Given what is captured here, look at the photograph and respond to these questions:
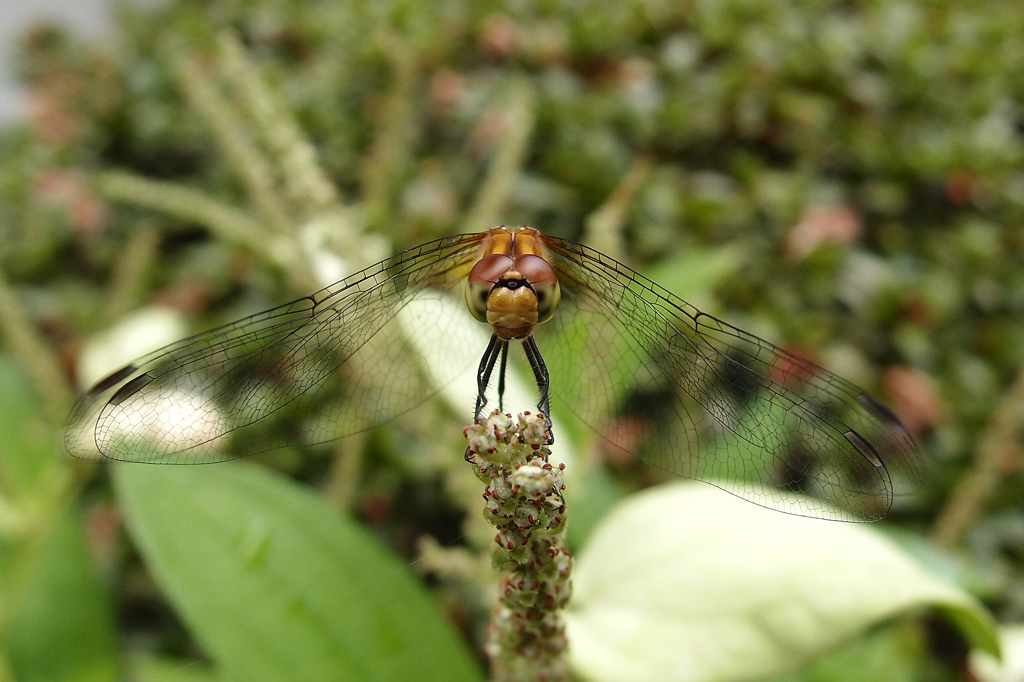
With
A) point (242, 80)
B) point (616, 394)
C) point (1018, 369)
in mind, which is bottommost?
point (616, 394)

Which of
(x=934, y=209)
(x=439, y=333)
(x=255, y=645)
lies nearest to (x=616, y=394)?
(x=439, y=333)

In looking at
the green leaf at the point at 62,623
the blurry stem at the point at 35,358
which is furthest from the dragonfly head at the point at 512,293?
the blurry stem at the point at 35,358

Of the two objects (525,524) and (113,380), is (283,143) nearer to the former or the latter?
→ (113,380)

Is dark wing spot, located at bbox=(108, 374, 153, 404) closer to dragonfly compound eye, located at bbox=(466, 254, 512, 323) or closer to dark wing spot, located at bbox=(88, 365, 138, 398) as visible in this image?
dark wing spot, located at bbox=(88, 365, 138, 398)

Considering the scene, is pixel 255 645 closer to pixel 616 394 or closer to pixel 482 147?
pixel 616 394

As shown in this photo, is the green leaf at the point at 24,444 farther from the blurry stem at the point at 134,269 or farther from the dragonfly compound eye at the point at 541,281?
the dragonfly compound eye at the point at 541,281

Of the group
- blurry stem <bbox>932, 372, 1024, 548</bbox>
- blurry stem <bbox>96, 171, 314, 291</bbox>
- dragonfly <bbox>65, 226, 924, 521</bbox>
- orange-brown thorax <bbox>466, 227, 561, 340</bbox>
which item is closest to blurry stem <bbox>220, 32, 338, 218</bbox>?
blurry stem <bbox>96, 171, 314, 291</bbox>
